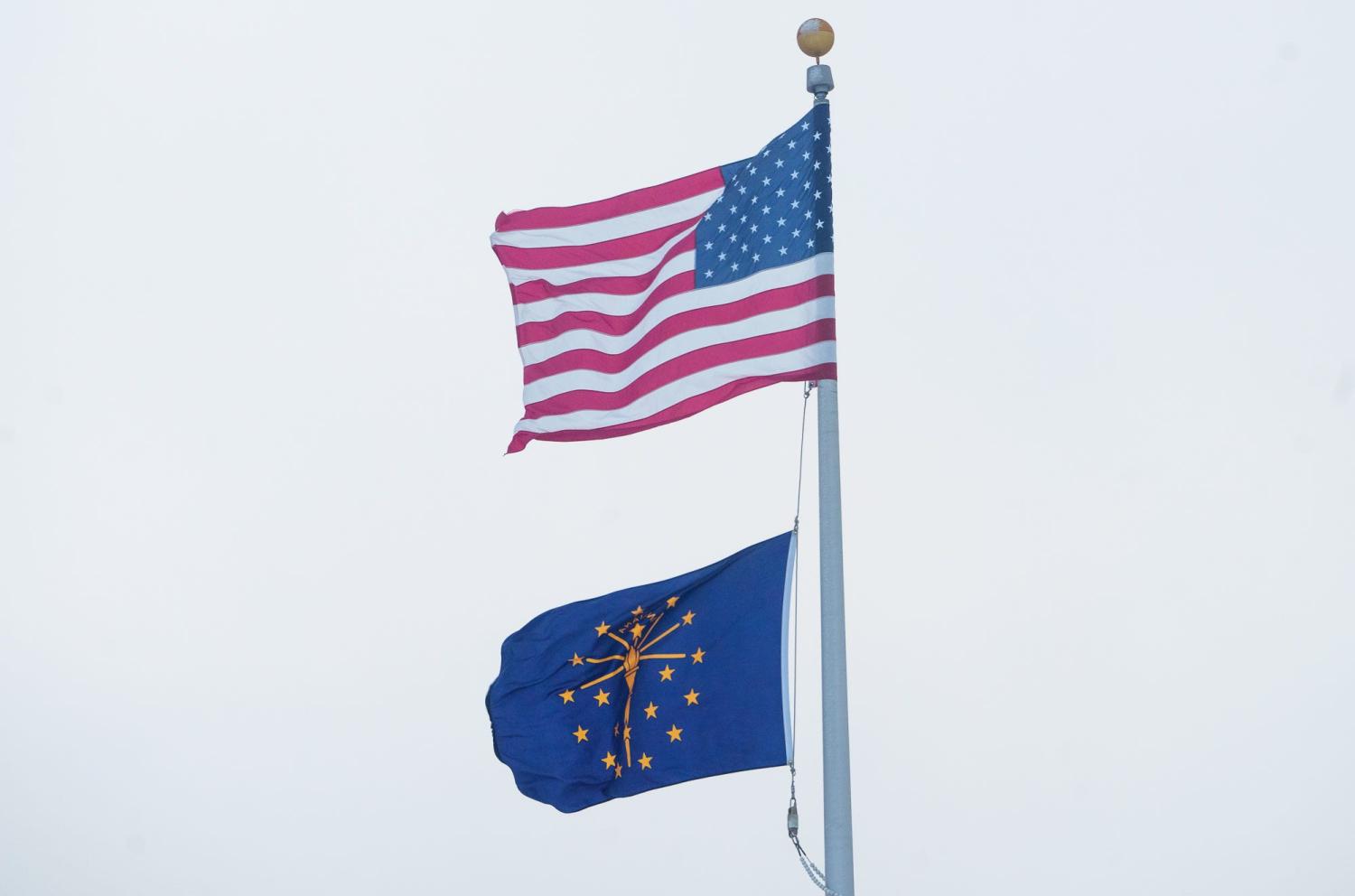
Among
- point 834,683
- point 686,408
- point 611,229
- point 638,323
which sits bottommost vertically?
point 834,683

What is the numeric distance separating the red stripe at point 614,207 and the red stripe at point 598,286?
1.78 feet

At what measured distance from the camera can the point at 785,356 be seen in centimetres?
1462

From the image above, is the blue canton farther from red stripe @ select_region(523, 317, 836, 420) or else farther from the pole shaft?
the pole shaft

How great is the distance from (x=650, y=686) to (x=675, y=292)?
3.54m

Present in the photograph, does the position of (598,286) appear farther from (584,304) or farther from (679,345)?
(679,345)

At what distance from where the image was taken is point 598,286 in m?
16.8

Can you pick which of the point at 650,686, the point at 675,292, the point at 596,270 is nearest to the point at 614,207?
the point at 596,270

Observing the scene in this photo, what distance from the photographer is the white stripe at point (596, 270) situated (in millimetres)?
16516

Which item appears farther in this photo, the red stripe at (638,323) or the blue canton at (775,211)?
the blue canton at (775,211)

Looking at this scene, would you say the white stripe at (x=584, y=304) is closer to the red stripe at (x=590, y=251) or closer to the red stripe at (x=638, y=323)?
the red stripe at (x=638, y=323)

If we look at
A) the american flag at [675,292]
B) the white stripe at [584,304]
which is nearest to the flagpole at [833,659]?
the american flag at [675,292]

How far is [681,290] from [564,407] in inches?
65.5

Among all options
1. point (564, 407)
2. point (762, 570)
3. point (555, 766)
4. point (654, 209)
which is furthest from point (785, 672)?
point (654, 209)

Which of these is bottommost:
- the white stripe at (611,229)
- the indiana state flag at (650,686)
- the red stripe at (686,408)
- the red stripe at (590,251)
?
the indiana state flag at (650,686)
